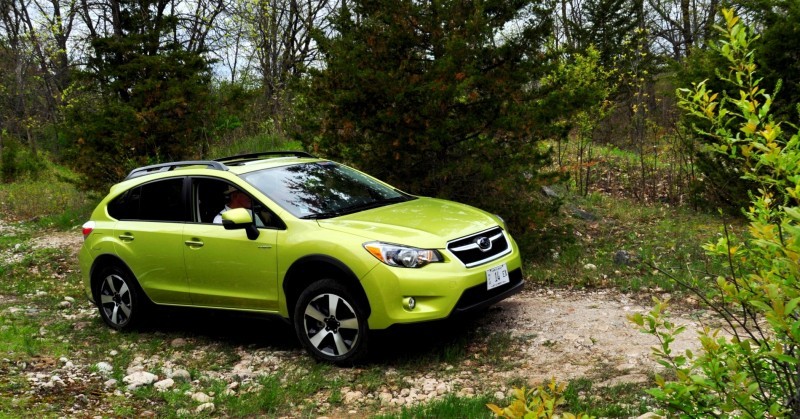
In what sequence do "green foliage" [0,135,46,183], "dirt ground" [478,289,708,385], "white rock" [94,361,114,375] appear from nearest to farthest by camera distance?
"dirt ground" [478,289,708,385]
"white rock" [94,361,114,375]
"green foliage" [0,135,46,183]

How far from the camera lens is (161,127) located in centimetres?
1467

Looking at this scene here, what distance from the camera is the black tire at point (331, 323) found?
5137 millimetres

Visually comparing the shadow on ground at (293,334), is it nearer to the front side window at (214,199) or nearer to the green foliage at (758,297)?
the front side window at (214,199)

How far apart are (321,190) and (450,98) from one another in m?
2.40

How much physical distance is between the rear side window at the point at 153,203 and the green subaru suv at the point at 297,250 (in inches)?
0.6

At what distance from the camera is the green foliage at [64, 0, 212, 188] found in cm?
1456

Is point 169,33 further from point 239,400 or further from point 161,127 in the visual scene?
point 239,400

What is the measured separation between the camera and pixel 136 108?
48.3 feet

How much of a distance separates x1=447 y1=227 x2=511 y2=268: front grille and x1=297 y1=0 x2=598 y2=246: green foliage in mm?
2113

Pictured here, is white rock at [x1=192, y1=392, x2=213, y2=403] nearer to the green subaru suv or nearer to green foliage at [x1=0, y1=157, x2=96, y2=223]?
the green subaru suv

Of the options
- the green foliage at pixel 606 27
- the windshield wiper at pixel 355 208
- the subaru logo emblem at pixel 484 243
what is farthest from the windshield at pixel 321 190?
the green foliage at pixel 606 27

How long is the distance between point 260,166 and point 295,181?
1.42ft

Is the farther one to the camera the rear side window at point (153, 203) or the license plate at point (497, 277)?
the rear side window at point (153, 203)

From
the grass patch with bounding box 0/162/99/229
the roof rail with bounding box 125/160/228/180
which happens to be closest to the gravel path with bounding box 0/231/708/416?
Answer: the roof rail with bounding box 125/160/228/180
